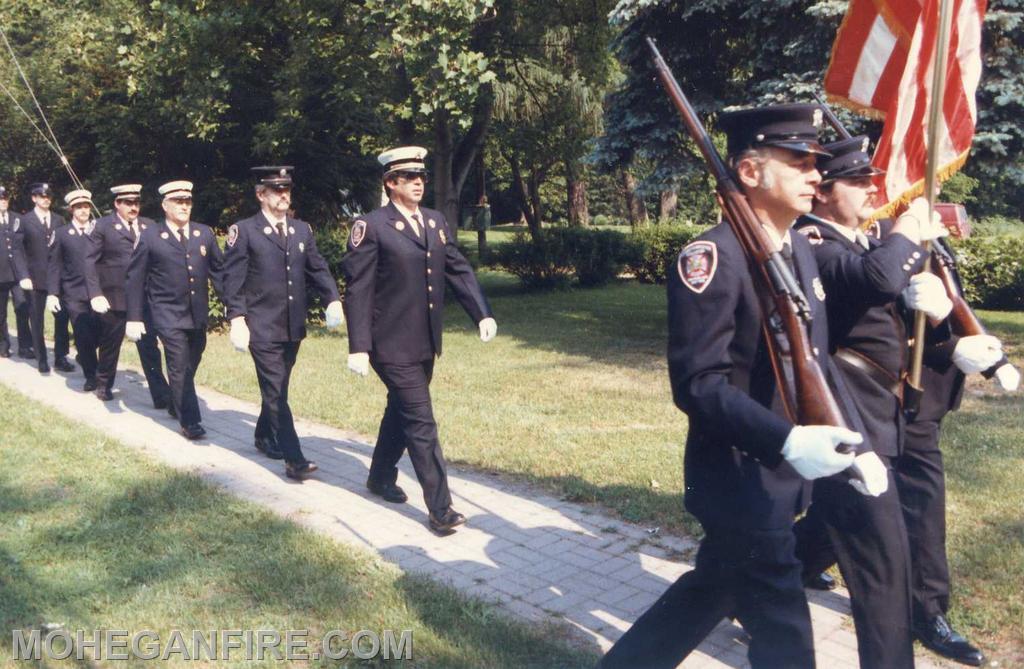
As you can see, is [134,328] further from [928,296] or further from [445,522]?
[928,296]

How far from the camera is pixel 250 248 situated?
7590 mm

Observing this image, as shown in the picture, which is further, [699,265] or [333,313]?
[333,313]

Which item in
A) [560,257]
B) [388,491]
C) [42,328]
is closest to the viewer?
[388,491]

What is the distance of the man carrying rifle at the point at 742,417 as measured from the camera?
3076 mm

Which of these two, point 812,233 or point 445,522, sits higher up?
point 812,233

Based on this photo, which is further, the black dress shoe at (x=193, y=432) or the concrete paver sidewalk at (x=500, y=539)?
the black dress shoe at (x=193, y=432)

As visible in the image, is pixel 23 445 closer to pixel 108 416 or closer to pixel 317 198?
pixel 108 416

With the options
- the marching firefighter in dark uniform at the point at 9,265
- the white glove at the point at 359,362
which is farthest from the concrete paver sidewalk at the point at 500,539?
the marching firefighter in dark uniform at the point at 9,265

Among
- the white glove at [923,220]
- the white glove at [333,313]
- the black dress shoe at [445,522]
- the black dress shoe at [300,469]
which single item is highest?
the white glove at [923,220]

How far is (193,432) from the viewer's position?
8508 mm

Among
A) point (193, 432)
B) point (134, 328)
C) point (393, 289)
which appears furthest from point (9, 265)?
point (393, 289)

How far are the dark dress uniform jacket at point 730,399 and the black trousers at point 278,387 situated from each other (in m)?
4.46

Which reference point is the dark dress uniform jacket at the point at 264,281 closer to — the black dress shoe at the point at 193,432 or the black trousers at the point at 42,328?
the black dress shoe at the point at 193,432

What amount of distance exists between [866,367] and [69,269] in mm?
9677
